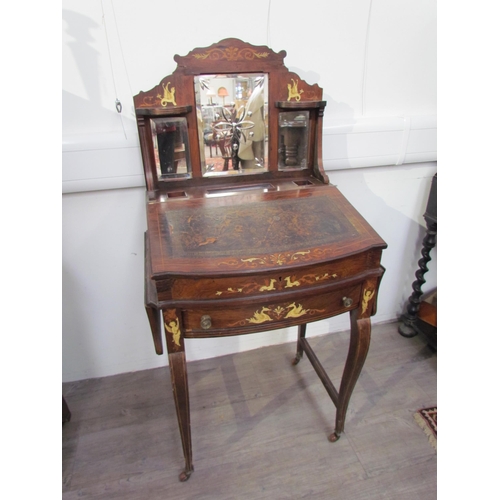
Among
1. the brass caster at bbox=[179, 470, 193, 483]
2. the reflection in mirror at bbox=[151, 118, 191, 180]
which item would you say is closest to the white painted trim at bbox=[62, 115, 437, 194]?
the reflection in mirror at bbox=[151, 118, 191, 180]

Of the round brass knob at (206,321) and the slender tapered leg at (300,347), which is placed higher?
the round brass knob at (206,321)

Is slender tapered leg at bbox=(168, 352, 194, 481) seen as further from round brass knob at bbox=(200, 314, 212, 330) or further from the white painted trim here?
the white painted trim

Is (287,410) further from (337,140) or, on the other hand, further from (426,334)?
(337,140)

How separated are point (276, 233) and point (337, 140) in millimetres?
741

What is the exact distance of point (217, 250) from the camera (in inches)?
41.4

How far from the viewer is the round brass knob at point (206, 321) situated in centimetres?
107

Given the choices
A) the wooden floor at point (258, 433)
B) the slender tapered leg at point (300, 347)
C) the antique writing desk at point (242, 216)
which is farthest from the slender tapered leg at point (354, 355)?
the slender tapered leg at point (300, 347)

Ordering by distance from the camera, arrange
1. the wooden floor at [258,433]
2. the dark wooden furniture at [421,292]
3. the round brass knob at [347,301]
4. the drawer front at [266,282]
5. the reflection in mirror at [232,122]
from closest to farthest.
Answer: the drawer front at [266,282]
the round brass knob at [347,301]
the reflection in mirror at [232,122]
the wooden floor at [258,433]
the dark wooden furniture at [421,292]

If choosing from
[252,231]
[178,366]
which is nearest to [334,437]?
[178,366]

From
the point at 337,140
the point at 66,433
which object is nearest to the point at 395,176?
the point at 337,140

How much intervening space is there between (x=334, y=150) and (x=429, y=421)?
126cm

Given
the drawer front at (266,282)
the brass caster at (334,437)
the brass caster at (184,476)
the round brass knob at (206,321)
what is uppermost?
the drawer front at (266,282)

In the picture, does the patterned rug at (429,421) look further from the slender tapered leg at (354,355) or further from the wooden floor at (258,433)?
the slender tapered leg at (354,355)

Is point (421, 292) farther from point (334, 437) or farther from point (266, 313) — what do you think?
point (266, 313)
